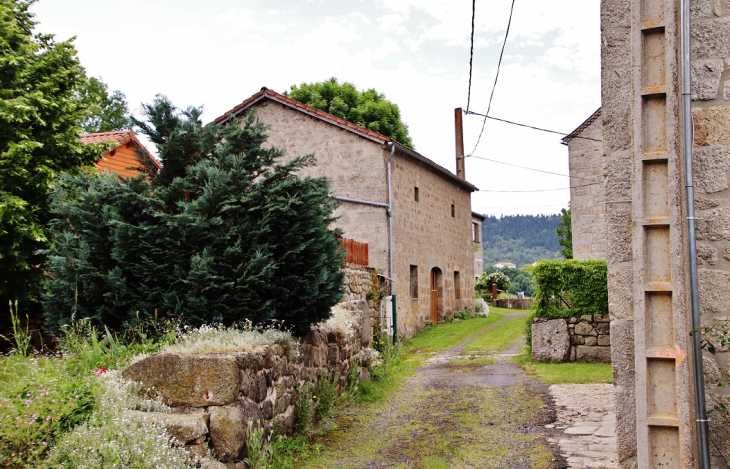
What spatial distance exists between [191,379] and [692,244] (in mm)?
3587

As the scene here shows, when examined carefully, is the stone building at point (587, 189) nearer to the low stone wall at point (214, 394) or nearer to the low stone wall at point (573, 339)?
the low stone wall at point (573, 339)

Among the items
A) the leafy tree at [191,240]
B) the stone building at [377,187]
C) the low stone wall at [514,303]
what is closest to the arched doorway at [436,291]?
the stone building at [377,187]

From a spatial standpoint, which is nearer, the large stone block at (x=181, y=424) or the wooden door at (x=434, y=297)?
the large stone block at (x=181, y=424)

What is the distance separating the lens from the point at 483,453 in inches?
219

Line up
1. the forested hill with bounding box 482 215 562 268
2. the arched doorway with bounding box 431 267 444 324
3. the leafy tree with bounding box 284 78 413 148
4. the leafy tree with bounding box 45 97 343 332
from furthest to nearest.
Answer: the forested hill with bounding box 482 215 562 268, the leafy tree with bounding box 284 78 413 148, the arched doorway with bounding box 431 267 444 324, the leafy tree with bounding box 45 97 343 332

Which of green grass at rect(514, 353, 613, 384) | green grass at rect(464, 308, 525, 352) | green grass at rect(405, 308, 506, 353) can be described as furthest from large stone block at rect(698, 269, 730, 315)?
green grass at rect(405, 308, 506, 353)

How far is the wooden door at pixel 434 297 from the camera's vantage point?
20109mm

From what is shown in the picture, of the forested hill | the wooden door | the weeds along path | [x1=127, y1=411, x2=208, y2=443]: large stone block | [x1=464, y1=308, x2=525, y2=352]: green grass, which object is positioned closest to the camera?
[x1=127, y1=411, x2=208, y2=443]: large stone block

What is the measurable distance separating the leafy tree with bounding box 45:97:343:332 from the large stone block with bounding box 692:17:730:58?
375cm

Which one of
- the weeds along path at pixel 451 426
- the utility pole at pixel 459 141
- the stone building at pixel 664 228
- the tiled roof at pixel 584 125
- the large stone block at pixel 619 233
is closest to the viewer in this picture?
the stone building at pixel 664 228

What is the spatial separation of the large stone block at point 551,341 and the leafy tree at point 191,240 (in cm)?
635

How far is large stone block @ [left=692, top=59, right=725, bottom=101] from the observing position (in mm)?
3805

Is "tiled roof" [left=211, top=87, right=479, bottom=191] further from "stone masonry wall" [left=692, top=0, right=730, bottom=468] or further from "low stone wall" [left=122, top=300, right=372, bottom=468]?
"stone masonry wall" [left=692, top=0, right=730, bottom=468]

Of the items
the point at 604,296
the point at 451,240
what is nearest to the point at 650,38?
the point at 604,296
